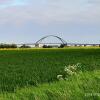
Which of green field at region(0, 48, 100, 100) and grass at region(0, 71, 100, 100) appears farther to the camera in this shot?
green field at region(0, 48, 100, 100)

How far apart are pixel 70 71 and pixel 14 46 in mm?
89890

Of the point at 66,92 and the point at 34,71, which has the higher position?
the point at 66,92

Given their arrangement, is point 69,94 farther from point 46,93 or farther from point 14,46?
point 14,46

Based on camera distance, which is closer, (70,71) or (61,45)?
(70,71)

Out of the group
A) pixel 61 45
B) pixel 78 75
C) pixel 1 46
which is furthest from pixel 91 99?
pixel 61 45

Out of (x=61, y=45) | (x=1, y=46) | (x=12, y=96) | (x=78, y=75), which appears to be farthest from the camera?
(x=61, y=45)

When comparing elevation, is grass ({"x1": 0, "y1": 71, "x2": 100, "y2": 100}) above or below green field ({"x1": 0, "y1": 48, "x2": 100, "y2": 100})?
above

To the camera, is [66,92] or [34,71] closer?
[66,92]

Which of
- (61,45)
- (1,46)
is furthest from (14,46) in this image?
(61,45)

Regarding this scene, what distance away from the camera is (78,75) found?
39.8 ft

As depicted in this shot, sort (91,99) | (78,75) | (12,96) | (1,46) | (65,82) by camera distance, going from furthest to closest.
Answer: (1,46) → (78,75) → (65,82) → (12,96) → (91,99)

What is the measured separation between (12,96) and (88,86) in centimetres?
179

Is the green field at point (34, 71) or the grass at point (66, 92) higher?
the grass at point (66, 92)

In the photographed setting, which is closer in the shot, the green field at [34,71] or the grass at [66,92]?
the grass at [66,92]
